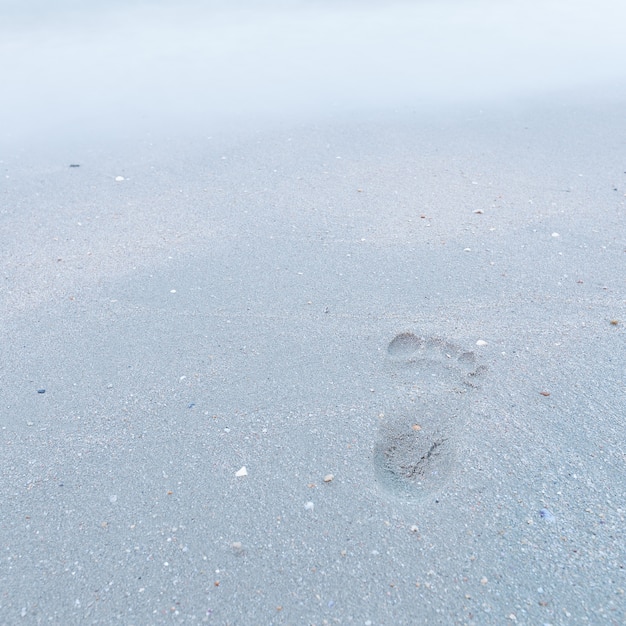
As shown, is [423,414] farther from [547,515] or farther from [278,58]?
[278,58]

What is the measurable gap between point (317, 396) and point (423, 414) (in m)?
0.48

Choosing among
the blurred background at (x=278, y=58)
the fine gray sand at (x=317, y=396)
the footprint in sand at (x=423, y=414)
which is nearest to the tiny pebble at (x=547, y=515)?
the fine gray sand at (x=317, y=396)

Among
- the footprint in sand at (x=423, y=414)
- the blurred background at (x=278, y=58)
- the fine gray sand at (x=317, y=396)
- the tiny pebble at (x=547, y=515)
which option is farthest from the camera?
the blurred background at (x=278, y=58)

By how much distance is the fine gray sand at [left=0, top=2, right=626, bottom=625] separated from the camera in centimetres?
217

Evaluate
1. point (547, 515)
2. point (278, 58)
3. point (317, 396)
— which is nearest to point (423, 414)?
point (317, 396)

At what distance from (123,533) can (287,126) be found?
4803 mm

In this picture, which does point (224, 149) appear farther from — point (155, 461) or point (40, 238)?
point (155, 461)

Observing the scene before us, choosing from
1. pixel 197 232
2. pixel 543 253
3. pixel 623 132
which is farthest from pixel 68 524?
pixel 623 132

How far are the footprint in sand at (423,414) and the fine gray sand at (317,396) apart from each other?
0.01 meters

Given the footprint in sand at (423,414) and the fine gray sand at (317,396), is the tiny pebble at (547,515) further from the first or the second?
the footprint in sand at (423,414)

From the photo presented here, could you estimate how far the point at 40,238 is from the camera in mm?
4418

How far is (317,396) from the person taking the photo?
293 centimetres

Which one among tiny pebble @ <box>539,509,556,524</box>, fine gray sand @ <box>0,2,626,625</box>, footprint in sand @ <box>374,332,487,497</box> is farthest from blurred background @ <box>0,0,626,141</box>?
tiny pebble @ <box>539,509,556,524</box>

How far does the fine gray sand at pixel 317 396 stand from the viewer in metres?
2.17
